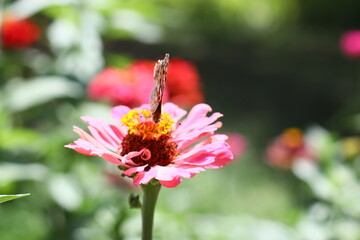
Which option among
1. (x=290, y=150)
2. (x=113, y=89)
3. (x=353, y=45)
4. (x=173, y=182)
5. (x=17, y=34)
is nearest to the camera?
(x=173, y=182)

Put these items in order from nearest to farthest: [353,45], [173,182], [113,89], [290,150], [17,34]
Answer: [173,182] → [113,89] → [17,34] → [290,150] → [353,45]

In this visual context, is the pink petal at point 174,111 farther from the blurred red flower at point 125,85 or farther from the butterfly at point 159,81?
the blurred red flower at point 125,85

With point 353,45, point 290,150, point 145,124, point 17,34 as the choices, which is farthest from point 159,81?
point 353,45

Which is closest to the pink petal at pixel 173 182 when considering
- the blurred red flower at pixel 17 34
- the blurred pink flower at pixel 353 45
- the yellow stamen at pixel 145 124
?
the yellow stamen at pixel 145 124

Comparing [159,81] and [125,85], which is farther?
[125,85]

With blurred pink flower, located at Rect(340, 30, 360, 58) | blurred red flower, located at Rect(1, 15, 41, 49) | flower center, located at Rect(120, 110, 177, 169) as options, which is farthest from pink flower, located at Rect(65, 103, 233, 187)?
blurred pink flower, located at Rect(340, 30, 360, 58)

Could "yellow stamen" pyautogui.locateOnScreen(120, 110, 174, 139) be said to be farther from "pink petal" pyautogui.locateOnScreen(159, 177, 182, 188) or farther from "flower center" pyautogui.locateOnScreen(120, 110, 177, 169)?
"pink petal" pyautogui.locateOnScreen(159, 177, 182, 188)

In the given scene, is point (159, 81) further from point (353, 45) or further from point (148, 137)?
point (353, 45)
